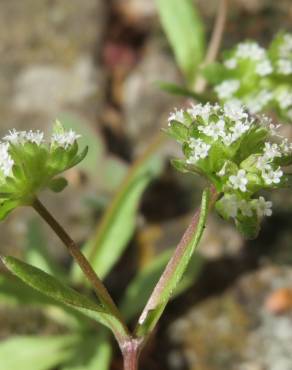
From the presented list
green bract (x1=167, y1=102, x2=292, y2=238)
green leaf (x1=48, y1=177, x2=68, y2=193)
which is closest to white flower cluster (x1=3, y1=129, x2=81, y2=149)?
green leaf (x1=48, y1=177, x2=68, y2=193)

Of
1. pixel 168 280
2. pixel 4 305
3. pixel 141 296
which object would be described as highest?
pixel 168 280

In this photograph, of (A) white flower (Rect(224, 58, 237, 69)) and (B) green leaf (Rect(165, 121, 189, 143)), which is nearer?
(B) green leaf (Rect(165, 121, 189, 143))

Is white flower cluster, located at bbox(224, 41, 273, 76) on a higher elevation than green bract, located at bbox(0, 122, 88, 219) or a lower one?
lower

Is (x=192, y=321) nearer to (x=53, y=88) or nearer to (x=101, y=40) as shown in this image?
(x=53, y=88)

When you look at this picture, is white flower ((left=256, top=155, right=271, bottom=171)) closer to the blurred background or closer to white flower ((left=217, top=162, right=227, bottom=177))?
white flower ((left=217, top=162, right=227, bottom=177))

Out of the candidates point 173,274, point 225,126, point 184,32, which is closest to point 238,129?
point 225,126

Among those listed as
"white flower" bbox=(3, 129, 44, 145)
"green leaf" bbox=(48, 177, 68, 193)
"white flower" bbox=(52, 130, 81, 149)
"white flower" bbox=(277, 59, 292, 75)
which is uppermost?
"white flower" bbox=(3, 129, 44, 145)

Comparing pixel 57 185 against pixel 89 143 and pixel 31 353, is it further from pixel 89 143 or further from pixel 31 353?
pixel 89 143

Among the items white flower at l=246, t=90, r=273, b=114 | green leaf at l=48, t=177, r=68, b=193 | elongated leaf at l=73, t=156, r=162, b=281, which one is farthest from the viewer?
elongated leaf at l=73, t=156, r=162, b=281

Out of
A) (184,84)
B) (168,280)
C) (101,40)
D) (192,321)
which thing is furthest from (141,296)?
(101,40)
